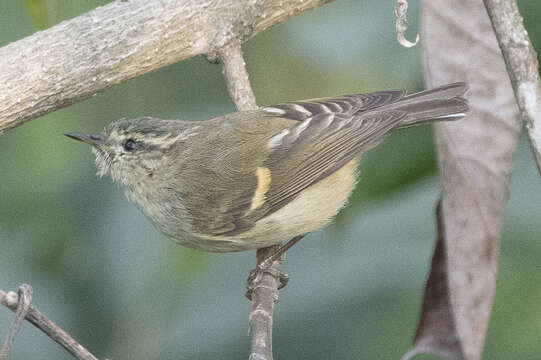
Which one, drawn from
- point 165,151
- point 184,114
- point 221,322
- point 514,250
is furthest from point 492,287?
point 184,114

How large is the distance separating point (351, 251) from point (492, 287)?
976mm

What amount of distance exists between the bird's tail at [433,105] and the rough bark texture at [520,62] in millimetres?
304

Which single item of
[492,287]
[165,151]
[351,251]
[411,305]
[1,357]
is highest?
[165,151]

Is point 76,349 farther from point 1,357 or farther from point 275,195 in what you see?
point 275,195

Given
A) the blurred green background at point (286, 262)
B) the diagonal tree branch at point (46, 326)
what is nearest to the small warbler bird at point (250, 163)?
the blurred green background at point (286, 262)

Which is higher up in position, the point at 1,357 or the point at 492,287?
the point at 492,287

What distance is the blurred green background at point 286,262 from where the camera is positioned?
2.60 metres

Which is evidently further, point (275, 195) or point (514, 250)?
point (275, 195)

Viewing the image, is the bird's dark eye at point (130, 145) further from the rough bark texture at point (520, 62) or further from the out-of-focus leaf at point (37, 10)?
the rough bark texture at point (520, 62)

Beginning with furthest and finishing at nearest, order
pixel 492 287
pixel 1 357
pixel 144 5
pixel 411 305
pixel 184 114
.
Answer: pixel 184 114
pixel 411 305
pixel 144 5
pixel 492 287
pixel 1 357

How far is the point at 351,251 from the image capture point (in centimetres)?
276

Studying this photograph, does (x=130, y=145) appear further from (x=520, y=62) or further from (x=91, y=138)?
(x=520, y=62)

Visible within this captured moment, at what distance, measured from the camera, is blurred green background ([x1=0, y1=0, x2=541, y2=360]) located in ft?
8.52

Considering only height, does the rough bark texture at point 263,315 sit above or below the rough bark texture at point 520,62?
below
